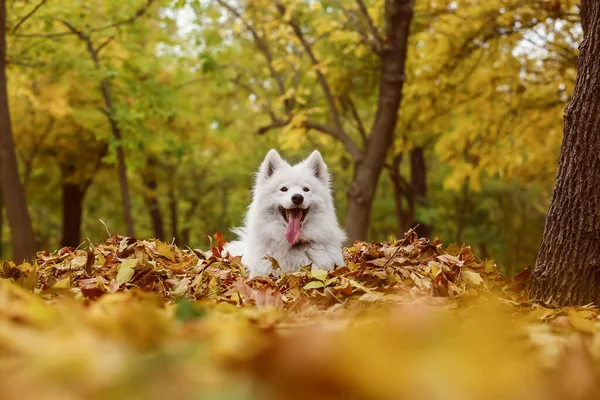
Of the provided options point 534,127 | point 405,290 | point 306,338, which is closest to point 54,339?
point 306,338

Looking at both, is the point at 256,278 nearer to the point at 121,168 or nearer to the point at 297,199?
the point at 297,199

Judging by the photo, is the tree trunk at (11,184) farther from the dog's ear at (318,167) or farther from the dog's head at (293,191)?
the dog's ear at (318,167)

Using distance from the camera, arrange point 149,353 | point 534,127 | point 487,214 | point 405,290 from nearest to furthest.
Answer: point 149,353
point 405,290
point 534,127
point 487,214

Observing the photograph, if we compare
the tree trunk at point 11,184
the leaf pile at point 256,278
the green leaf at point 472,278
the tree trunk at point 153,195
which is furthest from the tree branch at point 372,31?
the tree trunk at point 153,195

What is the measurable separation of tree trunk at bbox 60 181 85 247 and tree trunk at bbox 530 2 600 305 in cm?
1828

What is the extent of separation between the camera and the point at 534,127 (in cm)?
1127

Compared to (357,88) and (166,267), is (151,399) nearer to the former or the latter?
(166,267)

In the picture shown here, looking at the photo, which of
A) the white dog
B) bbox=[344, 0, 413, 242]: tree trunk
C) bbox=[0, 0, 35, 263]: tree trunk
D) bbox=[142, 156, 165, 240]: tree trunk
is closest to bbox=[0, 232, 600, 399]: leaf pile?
the white dog

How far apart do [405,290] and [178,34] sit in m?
18.5

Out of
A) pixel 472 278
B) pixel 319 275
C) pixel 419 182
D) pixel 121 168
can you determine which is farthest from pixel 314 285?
pixel 419 182

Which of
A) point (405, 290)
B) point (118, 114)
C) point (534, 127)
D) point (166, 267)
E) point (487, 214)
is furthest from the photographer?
A: point (487, 214)

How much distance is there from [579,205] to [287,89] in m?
12.2

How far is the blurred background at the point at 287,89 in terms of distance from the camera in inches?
436

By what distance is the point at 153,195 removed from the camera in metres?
20.9
